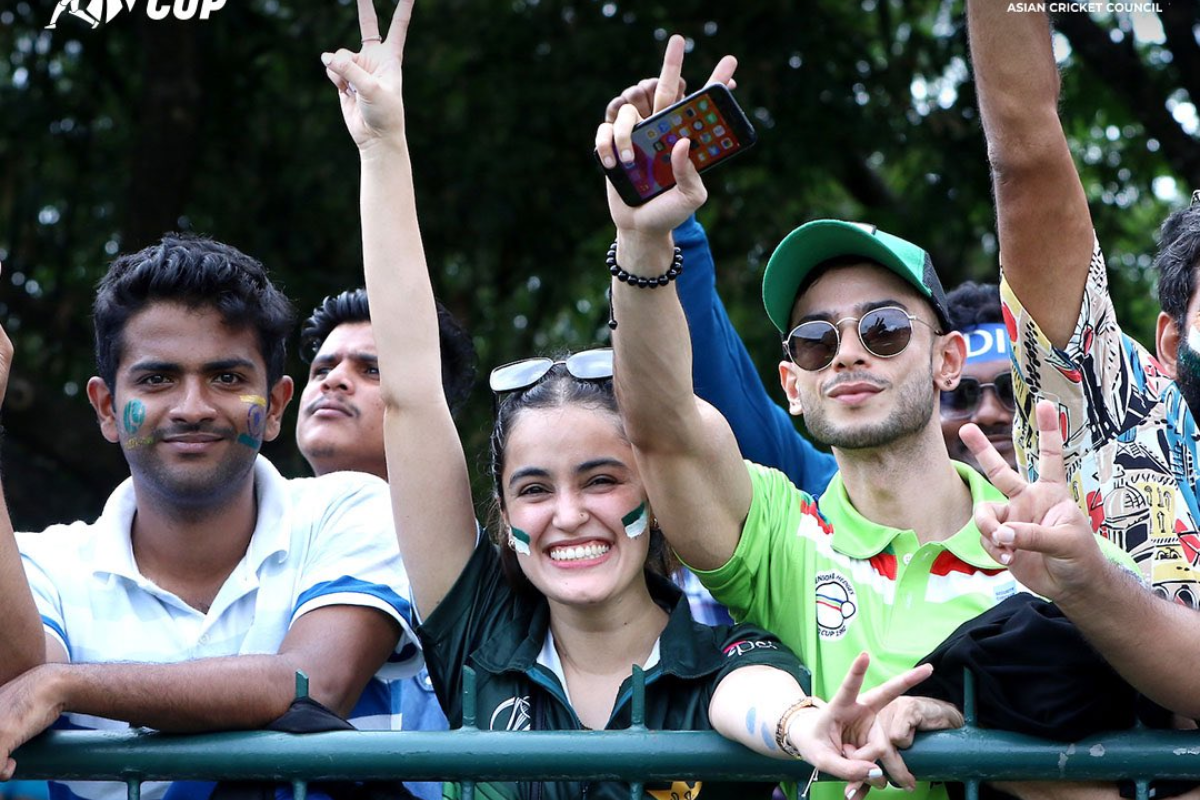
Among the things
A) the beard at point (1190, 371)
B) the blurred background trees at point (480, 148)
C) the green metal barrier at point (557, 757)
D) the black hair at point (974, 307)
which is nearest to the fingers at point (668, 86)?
the green metal barrier at point (557, 757)

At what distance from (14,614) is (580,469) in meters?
1.00

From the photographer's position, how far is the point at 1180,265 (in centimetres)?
336

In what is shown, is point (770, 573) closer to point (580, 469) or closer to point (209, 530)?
point (580, 469)

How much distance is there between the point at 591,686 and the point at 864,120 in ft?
16.3

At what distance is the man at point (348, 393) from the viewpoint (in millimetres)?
4246

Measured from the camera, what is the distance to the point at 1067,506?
2391 millimetres

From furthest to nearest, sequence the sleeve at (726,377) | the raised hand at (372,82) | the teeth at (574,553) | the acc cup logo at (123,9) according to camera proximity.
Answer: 1. the acc cup logo at (123,9)
2. the sleeve at (726,377)
3. the raised hand at (372,82)
4. the teeth at (574,553)

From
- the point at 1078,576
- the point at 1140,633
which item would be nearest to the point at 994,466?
the point at 1078,576

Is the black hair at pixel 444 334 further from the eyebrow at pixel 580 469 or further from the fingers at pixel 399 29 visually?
the eyebrow at pixel 580 469

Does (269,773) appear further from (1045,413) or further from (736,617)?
(1045,413)

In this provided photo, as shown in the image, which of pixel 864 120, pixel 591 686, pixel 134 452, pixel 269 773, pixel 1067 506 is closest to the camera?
pixel 1067 506

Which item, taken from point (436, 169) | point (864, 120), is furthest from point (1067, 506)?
point (436, 169)

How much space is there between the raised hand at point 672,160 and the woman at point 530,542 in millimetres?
465

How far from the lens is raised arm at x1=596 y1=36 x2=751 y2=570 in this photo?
276cm
